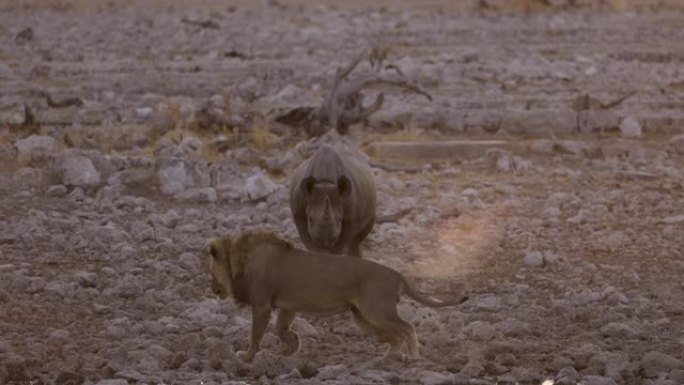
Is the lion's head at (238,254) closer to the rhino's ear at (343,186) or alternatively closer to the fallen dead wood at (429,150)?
the rhino's ear at (343,186)

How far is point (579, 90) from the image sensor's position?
23.7 metres

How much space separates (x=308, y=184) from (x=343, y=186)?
0.22 m

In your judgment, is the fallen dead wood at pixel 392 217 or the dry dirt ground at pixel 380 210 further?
the fallen dead wood at pixel 392 217

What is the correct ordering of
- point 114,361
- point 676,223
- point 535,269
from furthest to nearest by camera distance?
point 676,223, point 535,269, point 114,361

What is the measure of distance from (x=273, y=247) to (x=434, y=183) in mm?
6573

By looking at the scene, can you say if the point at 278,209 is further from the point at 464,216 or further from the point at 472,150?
the point at 472,150

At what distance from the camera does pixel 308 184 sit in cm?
1026

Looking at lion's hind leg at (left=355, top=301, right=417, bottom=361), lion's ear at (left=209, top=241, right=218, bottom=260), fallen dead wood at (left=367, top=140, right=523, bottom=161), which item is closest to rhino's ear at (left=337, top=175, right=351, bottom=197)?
lion's ear at (left=209, top=241, right=218, bottom=260)

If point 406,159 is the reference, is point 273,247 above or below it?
above

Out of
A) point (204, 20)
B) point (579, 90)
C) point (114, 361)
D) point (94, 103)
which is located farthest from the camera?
point (204, 20)

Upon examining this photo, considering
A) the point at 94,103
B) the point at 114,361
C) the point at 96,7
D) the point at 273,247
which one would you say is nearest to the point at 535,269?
the point at 273,247

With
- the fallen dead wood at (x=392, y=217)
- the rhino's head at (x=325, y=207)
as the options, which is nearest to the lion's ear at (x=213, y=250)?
the rhino's head at (x=325, y=207)

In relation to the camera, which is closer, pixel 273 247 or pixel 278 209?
pixel 273 247

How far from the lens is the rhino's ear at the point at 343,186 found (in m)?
10.2
